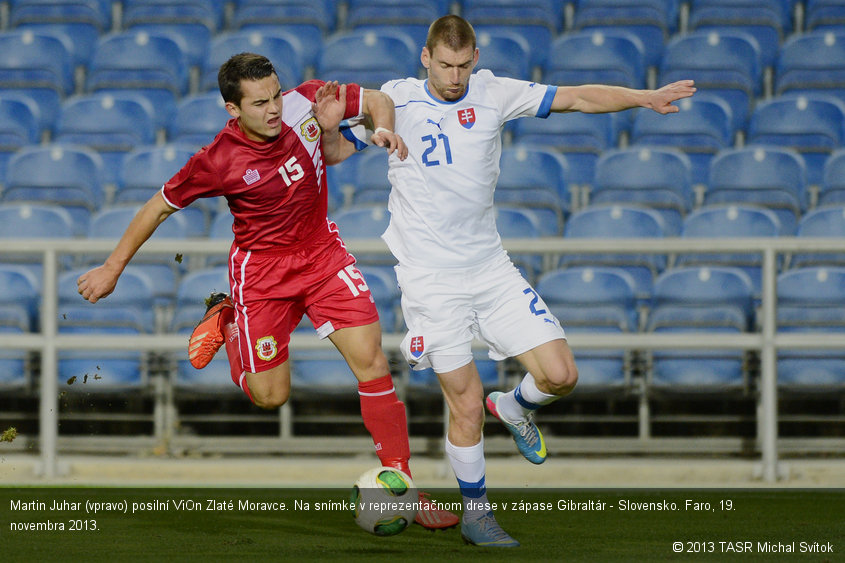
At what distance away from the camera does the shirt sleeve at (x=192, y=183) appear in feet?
15.8

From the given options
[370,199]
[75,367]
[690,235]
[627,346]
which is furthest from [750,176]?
[75,367]

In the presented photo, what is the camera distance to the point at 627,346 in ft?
22.6

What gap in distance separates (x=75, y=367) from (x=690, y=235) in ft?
14.2

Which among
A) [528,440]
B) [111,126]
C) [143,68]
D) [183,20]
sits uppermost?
[183,20]

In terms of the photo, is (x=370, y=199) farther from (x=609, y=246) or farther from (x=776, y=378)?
(x=776, y=378)

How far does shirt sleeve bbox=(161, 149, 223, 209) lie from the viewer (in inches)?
189

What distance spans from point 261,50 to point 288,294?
5209mm

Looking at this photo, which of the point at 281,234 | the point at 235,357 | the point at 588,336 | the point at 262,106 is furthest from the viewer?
the point at 588,336

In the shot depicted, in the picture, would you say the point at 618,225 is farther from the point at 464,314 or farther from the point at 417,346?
the point at 417,346

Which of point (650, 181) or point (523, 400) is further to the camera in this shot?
point (650, 181)

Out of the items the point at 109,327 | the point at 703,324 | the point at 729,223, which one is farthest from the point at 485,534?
the point at 729,223

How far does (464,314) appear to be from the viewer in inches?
193

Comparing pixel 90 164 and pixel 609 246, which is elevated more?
pixel 90 164

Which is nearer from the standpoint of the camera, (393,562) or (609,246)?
(393,562)
